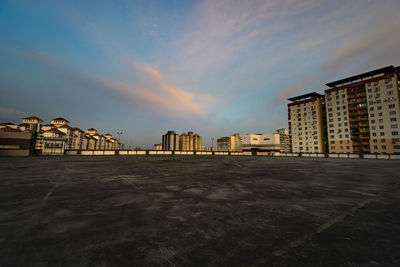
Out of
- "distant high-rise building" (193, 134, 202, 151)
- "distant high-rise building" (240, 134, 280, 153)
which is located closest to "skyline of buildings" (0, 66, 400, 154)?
"distant high-rise building" (240, 134, 280, 153)

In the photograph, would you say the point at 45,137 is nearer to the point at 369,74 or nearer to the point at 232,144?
the point at 369,74

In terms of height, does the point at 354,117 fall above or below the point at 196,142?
above

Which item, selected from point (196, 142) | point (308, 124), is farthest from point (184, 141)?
point (308, 124)

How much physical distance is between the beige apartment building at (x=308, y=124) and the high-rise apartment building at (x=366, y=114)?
5.56 meters

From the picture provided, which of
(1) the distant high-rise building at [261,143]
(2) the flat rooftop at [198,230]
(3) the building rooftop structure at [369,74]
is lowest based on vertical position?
(2) the flat rooftop at [198,230]

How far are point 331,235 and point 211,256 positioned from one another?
2459 millimetres

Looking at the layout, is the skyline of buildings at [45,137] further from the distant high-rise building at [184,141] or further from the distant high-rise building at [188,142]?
the distant high-rise building at [188,142]

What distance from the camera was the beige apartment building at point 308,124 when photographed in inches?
3007

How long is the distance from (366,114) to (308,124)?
2099 cm

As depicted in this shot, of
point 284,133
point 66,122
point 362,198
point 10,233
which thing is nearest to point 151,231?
point 10,233

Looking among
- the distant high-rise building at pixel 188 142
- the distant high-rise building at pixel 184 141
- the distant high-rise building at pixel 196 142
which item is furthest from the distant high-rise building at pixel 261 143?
the distant high-rise building at pixel 184 141

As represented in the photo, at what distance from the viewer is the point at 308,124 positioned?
261 feet

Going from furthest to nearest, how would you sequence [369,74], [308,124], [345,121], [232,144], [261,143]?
[232,144]
[261,143]
[308,124]
[345,121]
[369,74]

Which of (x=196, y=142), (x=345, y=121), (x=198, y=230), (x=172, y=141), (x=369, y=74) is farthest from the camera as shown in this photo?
(x=196, y=142)
